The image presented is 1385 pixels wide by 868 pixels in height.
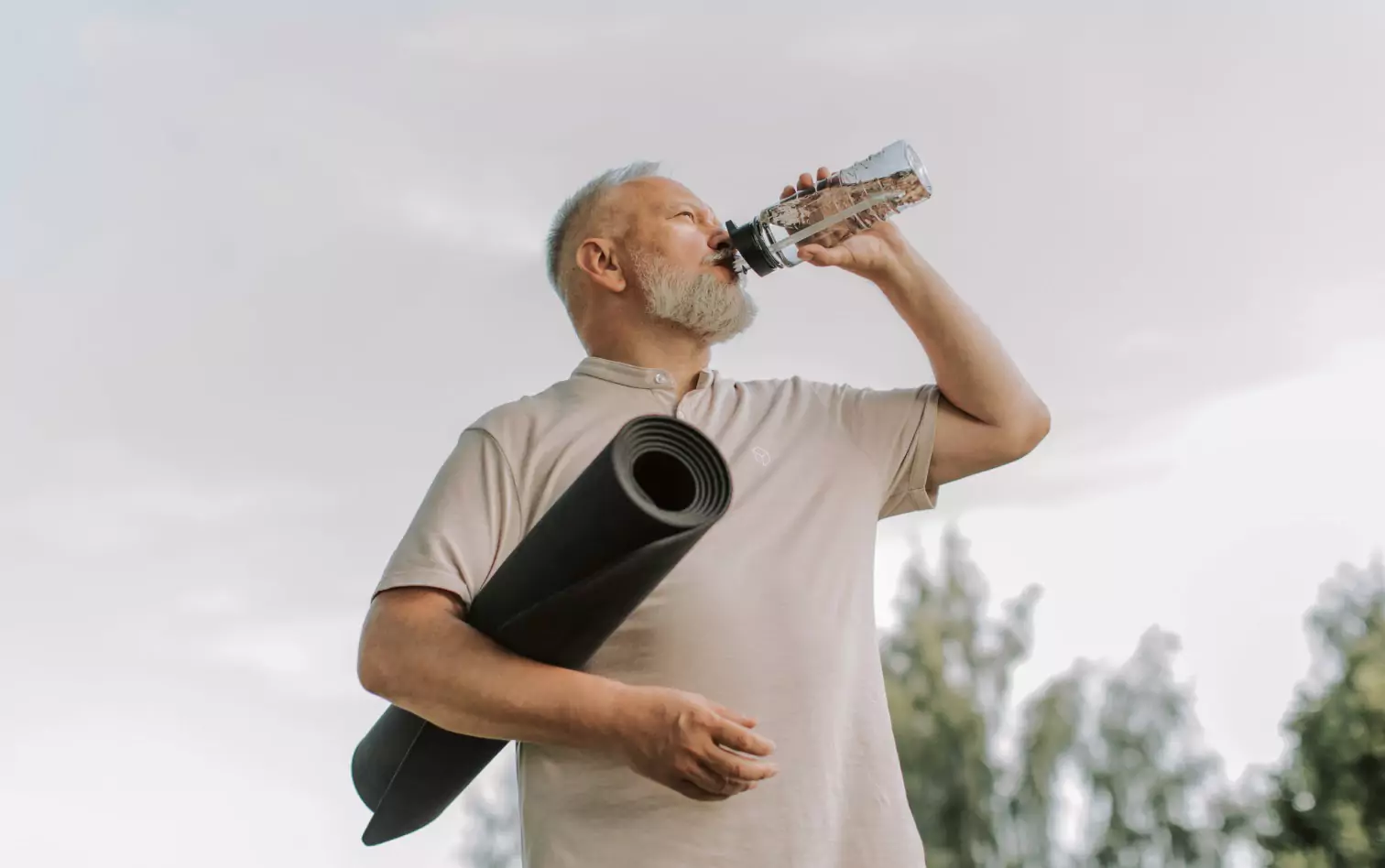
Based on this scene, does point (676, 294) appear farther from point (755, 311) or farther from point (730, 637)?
point (730, 637)

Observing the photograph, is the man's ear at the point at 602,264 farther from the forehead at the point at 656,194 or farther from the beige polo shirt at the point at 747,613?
the beige polo shirt at the point at 747,613

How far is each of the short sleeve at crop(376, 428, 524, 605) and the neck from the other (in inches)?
11.0

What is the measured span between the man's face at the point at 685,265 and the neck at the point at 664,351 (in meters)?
0.02

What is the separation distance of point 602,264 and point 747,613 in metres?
0.65

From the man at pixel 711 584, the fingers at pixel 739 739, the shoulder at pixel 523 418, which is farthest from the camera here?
the shoulder at pixel 523 418

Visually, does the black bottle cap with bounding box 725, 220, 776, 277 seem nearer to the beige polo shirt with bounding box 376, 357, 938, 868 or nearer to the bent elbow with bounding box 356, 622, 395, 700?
the beige polo shirt with bounding box 376, 357, 938, 868

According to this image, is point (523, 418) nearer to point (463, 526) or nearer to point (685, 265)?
point (463, 526)

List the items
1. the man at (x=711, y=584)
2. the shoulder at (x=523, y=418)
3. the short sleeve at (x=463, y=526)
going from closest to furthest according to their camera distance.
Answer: the man at (x=711, y=584), the short sleeve at (x=463, y=526), the shoulder at (x=523, y=418)

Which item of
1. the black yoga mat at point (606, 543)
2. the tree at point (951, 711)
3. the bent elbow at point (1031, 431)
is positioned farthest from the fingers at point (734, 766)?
the tree at point (951, 711)

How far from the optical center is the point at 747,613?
1522 mm

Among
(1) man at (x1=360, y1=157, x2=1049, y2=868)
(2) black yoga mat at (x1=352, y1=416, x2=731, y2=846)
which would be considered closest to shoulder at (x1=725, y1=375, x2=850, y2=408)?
(1) man at (x1=360, y1=157, x2=1049, y2=868)

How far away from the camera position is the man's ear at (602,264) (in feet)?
6.33

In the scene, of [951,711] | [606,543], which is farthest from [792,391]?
[951,711]

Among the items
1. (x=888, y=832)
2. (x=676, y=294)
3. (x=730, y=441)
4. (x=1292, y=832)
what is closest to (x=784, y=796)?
(x=888, y=832)
